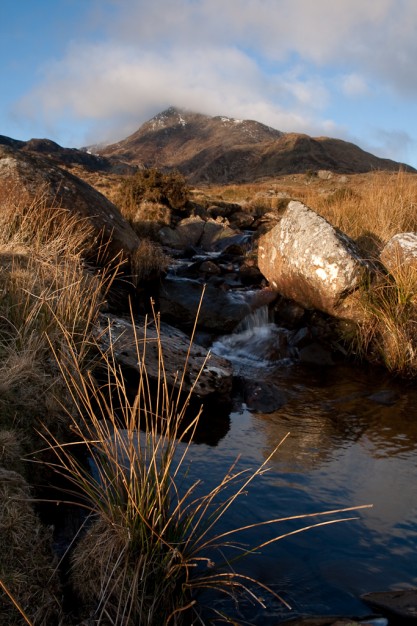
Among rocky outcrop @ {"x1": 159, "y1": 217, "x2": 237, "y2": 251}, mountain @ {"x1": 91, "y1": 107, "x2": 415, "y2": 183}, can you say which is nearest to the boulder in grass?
rocky outcrop @ {"x1": 159, "y1": 217, "x2": 237, "y2": 251}

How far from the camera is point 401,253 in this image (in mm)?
7305

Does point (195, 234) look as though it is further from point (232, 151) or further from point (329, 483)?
point (232, 151)

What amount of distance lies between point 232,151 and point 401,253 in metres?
119

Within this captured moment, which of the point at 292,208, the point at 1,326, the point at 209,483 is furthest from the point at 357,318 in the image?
the point at 1,326

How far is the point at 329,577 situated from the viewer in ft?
9.73

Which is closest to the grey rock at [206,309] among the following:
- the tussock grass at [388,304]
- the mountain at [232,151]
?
the tussock grass at [388,304]

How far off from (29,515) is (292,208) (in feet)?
23.5

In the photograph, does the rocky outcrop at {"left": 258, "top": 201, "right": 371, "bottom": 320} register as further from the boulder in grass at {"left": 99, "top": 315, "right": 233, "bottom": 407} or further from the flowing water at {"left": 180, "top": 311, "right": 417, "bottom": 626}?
the boulder in grass at {"left": 99, "top": 315, "right": 233, "bottom": 407}

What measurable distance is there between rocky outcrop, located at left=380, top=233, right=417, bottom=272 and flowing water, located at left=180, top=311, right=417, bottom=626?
5.00ft

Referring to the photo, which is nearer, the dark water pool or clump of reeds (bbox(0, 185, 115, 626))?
clump of reeds (bbox(0, 185, 115, 626))

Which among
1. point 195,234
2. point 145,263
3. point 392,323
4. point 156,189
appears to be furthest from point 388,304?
point 156,189

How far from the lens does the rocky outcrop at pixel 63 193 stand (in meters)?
7.94

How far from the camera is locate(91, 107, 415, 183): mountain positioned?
98875 mm

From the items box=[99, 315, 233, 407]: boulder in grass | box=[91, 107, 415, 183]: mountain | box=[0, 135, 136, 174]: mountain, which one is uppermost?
box=[91, 107, 415, 183]: mountain
